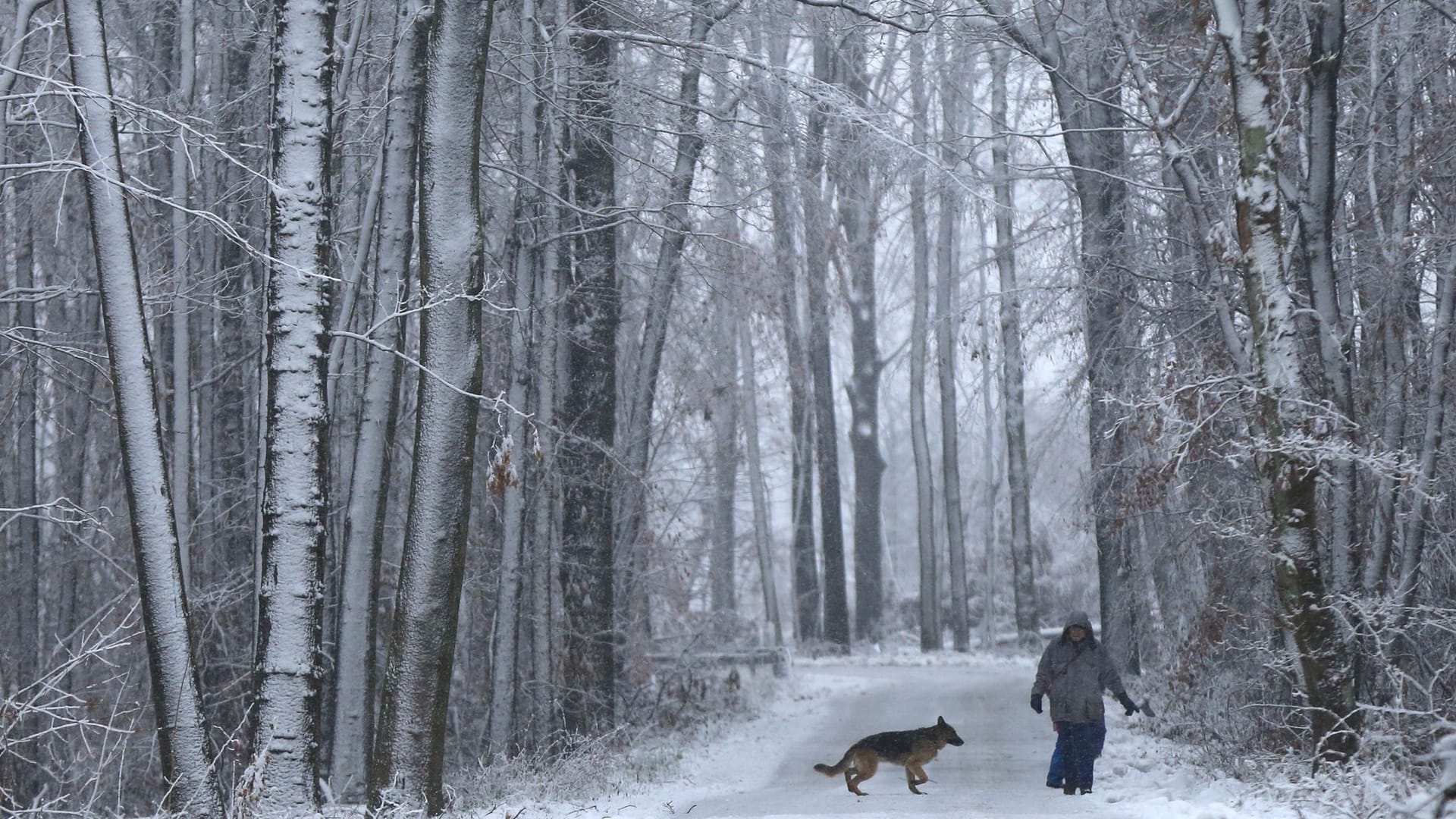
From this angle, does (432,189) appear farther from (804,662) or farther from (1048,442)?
(804,662)

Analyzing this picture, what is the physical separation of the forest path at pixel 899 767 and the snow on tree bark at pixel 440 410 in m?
2.44

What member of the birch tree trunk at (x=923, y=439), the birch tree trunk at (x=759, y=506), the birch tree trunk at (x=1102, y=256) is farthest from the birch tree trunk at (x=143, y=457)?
the birch tree trunk at (x=923, y=439)

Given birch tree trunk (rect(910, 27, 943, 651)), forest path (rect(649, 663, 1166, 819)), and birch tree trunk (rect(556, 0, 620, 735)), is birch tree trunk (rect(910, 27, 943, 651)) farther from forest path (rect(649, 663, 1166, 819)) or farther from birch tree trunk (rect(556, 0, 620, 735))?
birch tree trunk (rect(556, 0, 620, 735))

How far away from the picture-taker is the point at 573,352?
15125 mm

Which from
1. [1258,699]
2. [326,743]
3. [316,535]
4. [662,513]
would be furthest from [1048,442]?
[316,535]

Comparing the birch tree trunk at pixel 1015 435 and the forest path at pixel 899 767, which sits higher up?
the birch tree trunk at pixel 1015 435

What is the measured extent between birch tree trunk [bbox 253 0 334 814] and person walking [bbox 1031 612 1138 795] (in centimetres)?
608

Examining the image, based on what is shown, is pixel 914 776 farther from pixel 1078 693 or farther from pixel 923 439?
pixel 923 439

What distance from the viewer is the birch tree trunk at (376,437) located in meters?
10.2

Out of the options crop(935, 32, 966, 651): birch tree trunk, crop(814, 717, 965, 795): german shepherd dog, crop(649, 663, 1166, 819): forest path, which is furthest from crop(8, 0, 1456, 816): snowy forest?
crop(935, 32, 966, 651): birch tree trunk

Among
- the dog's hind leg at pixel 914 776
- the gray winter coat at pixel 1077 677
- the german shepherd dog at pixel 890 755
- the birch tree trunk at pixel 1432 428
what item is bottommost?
the dog's hind leg at pixel 914 776

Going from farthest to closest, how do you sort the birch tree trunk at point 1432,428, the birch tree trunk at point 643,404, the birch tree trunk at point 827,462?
1. the birch tree trunk at point 827,462
2. the birch tree trunk at point 643,404
3. the birch tree trunk at point 1432,428

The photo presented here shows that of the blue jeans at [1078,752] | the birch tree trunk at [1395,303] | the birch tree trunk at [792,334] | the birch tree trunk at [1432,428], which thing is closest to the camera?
the birch tree trunk at [1432,428]

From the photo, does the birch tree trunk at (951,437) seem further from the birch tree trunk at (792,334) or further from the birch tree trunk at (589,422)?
the birch tree trunk at (589,422)
